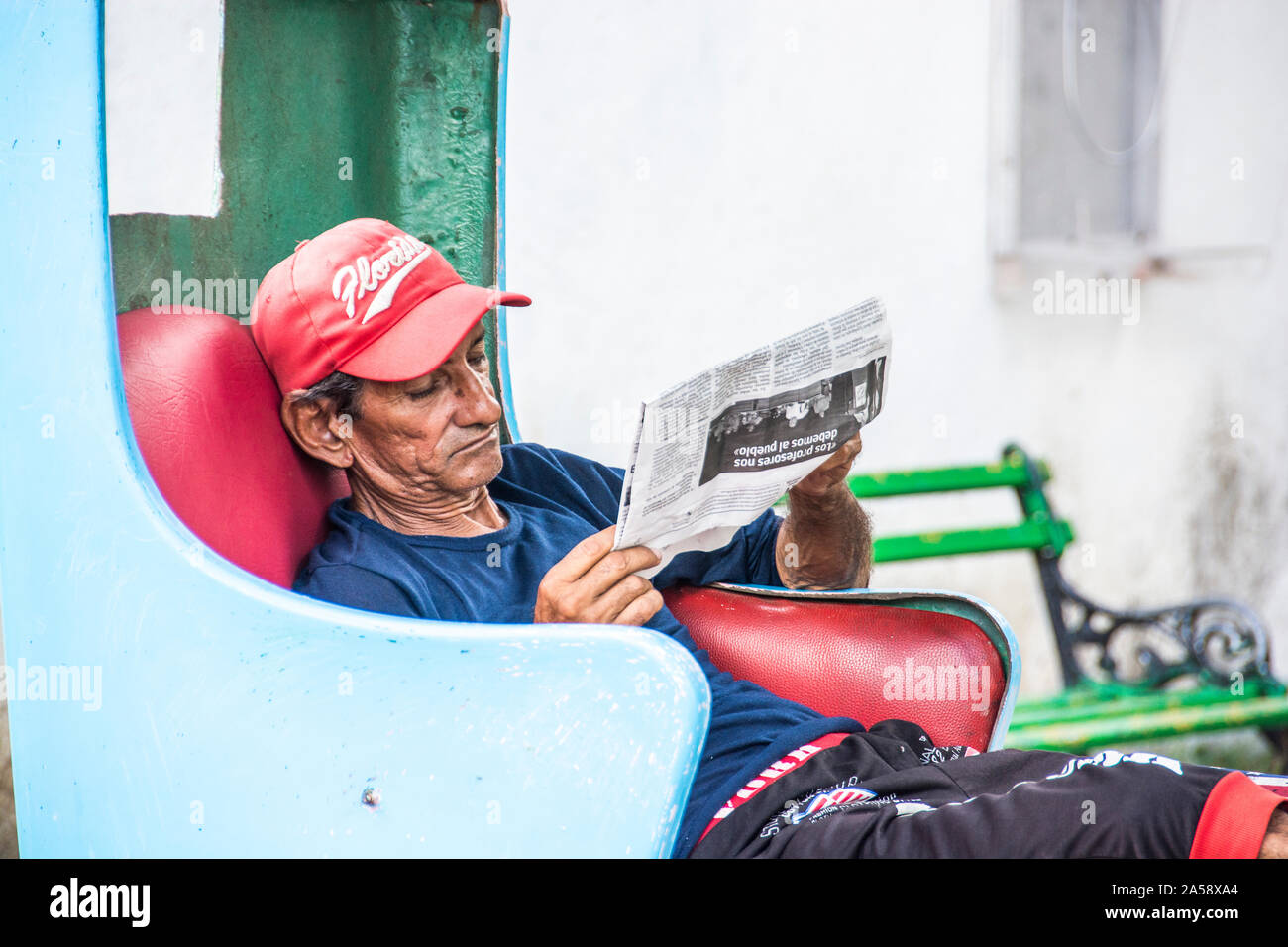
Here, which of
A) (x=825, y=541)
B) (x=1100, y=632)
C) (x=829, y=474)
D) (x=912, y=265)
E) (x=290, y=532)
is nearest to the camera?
(x=290, y=532)

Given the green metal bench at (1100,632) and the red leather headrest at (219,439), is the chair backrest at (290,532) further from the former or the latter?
the green metal bench at (1100,632)

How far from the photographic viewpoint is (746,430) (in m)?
1.19

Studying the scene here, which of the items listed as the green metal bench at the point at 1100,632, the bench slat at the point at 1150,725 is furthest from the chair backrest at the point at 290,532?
the green metal bench at the point at 1100,632

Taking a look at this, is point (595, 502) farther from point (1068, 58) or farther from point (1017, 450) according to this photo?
point (1068, 58)

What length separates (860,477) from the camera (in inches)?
99.7

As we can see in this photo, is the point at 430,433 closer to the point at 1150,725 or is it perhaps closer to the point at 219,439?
the point at 219,439

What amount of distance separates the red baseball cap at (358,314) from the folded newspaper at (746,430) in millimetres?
347

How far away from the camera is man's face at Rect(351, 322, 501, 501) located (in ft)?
4.48

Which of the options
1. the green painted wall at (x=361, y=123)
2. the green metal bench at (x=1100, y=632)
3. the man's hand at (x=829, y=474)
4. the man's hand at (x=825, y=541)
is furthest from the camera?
the green metal bench at (x=1100, y=632)

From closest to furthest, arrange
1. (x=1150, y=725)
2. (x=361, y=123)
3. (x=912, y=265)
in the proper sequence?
(x=361, y=123) → (x=1150, y=725) → (x=912, y=265)

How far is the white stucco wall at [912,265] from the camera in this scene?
101 inches

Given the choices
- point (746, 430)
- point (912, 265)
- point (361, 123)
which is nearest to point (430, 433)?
point (746, 430)

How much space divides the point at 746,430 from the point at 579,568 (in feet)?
0.72
